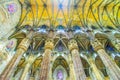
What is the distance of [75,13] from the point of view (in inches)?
654

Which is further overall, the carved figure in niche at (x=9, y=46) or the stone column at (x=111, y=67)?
the carved figure in niche at (x=9, y=46)

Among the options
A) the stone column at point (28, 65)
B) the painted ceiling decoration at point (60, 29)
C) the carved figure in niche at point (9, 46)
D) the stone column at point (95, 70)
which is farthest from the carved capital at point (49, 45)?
the stone column at point (95, 70)

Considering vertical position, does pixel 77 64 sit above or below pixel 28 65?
below

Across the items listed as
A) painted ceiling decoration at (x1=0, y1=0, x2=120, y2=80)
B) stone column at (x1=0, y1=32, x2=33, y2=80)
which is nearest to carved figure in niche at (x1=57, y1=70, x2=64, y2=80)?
painted ceiling decoration at (x1=0, y1=0, x2=120, y2=80)

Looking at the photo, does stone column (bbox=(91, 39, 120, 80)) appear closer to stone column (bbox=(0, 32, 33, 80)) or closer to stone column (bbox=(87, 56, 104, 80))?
stone column (bbox=(87, 56, 104, 80))

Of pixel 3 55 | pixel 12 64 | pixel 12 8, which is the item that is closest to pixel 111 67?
pixel 12 64

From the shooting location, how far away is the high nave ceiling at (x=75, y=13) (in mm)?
16062

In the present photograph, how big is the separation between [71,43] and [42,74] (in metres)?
4.13

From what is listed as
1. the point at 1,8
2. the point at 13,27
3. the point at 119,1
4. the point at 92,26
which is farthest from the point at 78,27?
the point at 1,8

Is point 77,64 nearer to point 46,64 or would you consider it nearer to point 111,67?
point 46,64

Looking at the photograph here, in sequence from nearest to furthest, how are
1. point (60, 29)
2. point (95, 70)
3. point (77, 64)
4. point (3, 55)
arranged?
point (77, 64) → point (3, 55) → point (95, 70) → point (60, 29)

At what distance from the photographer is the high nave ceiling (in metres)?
16.1

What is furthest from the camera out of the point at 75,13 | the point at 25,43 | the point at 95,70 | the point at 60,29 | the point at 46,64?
the point at 75,13

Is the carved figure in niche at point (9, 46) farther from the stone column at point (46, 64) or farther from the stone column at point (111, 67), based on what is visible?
the stone column at point (111, 67)
